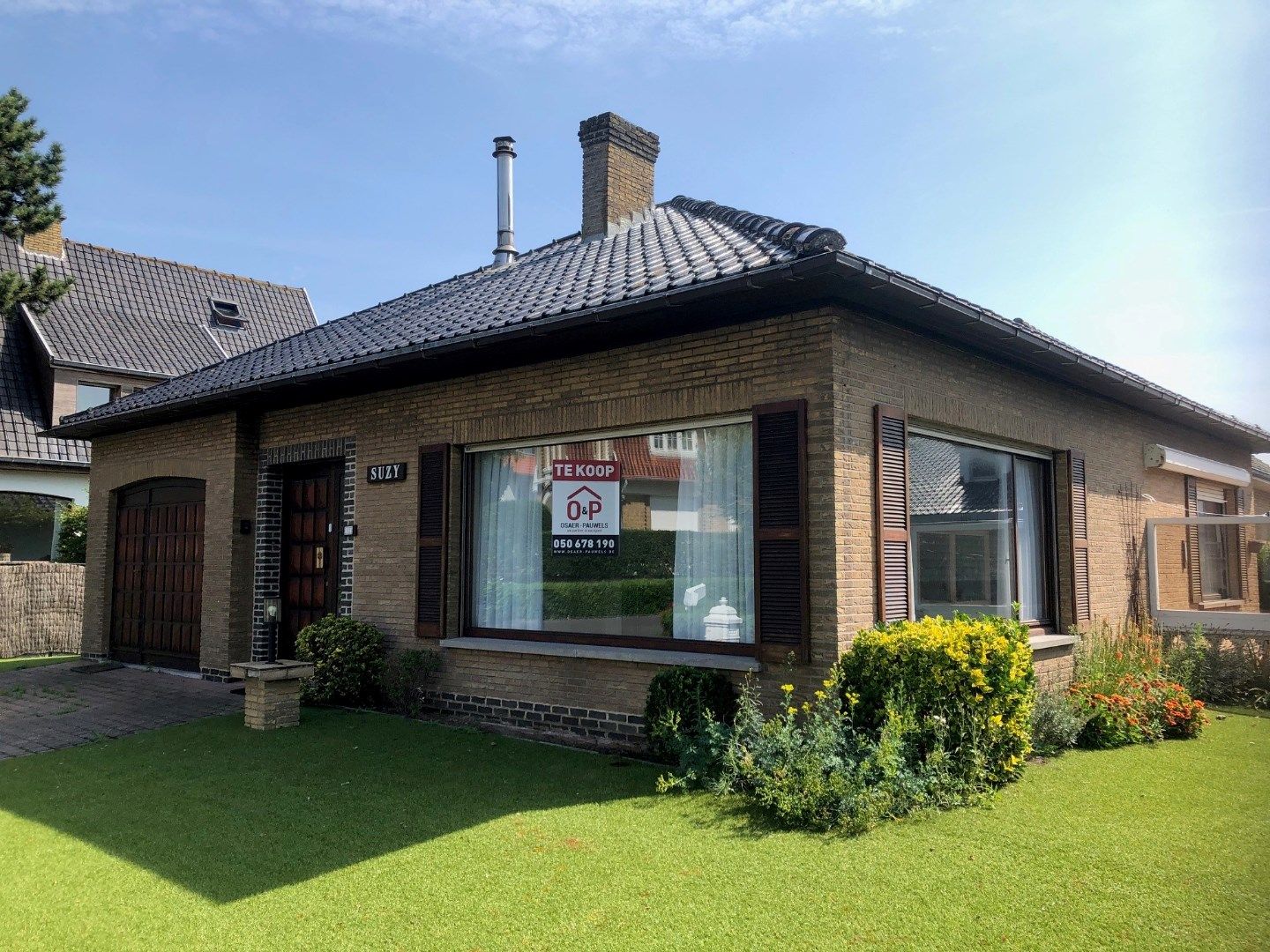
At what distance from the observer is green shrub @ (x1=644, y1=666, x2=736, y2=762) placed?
6746 mm

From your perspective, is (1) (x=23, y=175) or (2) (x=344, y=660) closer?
(2) (x=344, y=660)

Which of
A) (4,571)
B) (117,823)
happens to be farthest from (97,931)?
(4,571)

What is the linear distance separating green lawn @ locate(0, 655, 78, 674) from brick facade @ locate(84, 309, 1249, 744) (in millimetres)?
3326

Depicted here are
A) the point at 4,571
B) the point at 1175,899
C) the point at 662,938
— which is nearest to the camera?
the point at 662,938

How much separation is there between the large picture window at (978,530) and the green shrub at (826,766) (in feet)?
6.12

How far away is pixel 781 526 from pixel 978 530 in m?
2.87

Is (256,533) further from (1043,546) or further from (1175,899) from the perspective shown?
(1175,899)

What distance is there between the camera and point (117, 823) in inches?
233

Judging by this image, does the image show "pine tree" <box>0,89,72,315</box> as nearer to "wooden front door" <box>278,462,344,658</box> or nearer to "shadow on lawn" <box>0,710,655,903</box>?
"wooden front door" <box>278,462,344,658</box>

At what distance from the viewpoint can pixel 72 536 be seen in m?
19.6

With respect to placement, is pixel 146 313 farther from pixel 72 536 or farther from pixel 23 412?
pixel 72 536

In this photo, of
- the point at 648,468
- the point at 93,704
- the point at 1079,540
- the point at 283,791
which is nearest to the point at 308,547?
the point at 93,704

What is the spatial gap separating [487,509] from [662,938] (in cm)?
571

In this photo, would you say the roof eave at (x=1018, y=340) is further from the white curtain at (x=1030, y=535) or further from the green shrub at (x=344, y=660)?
the green shrub at (x=344, y=660)
